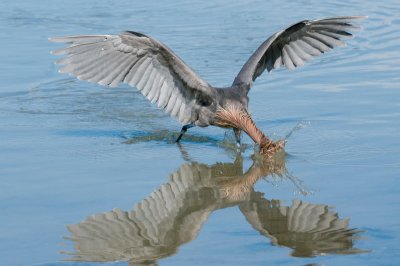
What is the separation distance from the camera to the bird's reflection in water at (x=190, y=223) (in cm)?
568

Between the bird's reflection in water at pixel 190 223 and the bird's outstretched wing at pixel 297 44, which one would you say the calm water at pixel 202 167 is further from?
the bird's outstretched wing at pixel 297 44

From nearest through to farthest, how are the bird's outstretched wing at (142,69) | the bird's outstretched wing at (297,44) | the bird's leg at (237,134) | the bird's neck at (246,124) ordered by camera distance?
the bird's neck at (246,124) < the bird's outstretched wing at (142,69) < the bird's leg at (237,134) < the bird's outstretched wing at (297,44)

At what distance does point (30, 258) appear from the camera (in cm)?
543

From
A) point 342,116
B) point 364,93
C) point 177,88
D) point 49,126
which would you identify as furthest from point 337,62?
point 49,126

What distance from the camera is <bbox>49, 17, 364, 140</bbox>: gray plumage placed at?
8148 mm

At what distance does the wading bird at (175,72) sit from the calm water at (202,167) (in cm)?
32

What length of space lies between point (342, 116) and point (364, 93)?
0.86 meters

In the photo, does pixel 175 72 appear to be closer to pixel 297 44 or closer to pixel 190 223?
pixel 297 44

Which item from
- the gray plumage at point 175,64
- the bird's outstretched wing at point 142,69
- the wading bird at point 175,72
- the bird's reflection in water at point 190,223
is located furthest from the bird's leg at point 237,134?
the bird's reflection in water at point 190,223

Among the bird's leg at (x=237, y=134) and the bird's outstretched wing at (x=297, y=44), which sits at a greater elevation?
the bird's outstretched wing at (x=297, y=44)

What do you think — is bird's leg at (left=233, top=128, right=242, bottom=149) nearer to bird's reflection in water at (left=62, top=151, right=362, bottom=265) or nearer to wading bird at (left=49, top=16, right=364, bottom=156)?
wading bird at (left=49, top=16, right=364, bottom=156)

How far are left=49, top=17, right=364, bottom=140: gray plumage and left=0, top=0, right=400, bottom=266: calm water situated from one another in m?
0.41

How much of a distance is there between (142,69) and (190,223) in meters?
2.65

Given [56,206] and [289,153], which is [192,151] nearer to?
[289,153]
